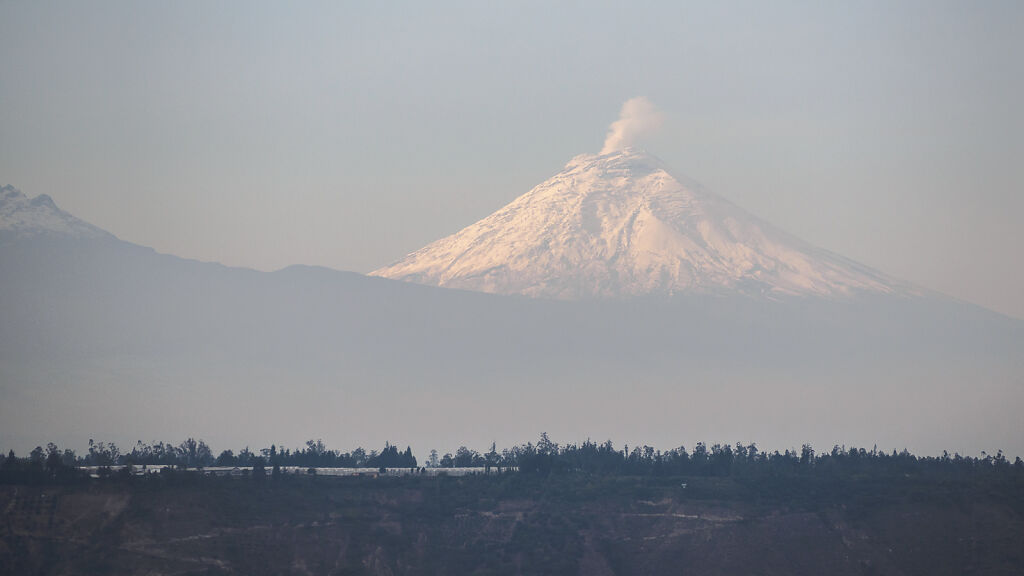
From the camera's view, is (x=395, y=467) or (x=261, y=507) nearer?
(x=261, y=507)

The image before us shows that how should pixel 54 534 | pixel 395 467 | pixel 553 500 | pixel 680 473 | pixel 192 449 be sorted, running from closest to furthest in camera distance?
pixel 54 534 < pixel 553 500 < pixel 680 473 < pixel 395 467 < pixel 192 449

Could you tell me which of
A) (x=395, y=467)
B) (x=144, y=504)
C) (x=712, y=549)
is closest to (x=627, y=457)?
(x=395, y=467)

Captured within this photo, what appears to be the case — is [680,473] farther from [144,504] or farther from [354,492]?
[144,504]

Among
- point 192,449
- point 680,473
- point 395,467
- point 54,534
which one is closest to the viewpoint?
point 54,534

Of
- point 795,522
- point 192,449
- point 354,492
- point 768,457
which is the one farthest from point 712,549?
point 192,449

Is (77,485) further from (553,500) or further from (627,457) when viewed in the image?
(627,457)

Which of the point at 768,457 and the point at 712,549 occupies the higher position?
the point at 768,457
